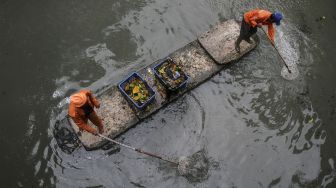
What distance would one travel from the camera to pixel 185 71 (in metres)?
8.17

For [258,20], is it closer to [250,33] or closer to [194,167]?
[250,33]

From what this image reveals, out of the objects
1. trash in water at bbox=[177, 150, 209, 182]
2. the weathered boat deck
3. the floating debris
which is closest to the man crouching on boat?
the weathered boat deck

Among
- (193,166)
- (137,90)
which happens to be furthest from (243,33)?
(193,166)

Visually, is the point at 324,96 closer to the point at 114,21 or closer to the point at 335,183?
the point at 335,183

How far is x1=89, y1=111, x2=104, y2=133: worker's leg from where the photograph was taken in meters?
6.62

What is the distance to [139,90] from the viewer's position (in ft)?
24.2

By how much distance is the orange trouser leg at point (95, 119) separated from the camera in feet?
21.7

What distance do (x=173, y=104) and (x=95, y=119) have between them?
74.5 inches

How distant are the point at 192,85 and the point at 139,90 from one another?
131cm

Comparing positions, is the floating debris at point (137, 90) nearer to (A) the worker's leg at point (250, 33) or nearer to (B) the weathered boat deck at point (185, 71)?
(B) the weathered boat deck at point (185, 71)

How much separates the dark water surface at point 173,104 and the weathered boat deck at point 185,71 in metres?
0.23

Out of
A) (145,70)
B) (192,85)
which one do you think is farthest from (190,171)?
(145,70)

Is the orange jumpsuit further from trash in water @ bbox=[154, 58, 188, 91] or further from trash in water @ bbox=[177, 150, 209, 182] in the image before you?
trash in water @ bbox=[177, 150, 209, 182]

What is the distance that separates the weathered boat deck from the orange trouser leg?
0.33 metres
